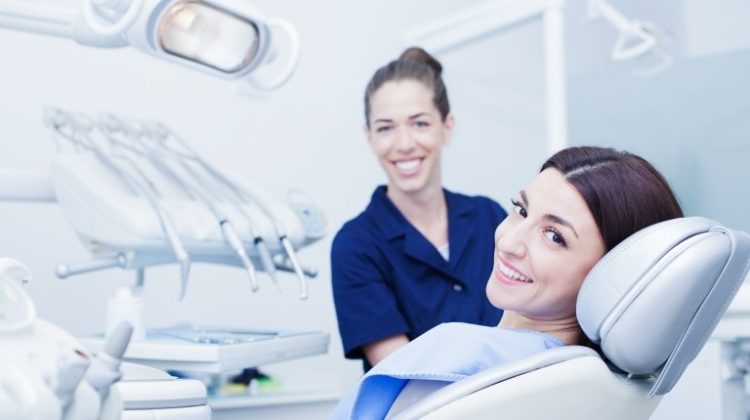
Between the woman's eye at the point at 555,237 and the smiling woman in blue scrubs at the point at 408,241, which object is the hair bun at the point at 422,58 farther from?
the woman's eye at the point at 555,237

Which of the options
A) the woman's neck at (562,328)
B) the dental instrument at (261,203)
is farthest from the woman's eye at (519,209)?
the dental instrument at (261,203)

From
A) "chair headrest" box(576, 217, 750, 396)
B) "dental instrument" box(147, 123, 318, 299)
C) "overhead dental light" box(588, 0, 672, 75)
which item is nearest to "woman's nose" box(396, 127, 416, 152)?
"dental instrument" box(147, 123, 318, 299)

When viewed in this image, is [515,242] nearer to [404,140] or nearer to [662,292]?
[662,292]

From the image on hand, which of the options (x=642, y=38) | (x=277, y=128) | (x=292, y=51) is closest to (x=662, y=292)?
(x=292, y=51)

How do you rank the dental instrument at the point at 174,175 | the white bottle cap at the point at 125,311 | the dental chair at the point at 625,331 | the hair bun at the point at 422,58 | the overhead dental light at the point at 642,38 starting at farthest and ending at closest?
the overhead dental light at the point at 642,38 → the hair bun at the point at 422,58 → the dental instrument at the point at 174,175 → the white bottle cap at the point at 125,311 → the dental chair at the point at 625,331

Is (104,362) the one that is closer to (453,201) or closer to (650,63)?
(453,201)

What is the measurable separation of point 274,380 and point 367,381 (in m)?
0.87

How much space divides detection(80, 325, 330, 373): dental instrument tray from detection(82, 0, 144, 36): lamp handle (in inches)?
19.3

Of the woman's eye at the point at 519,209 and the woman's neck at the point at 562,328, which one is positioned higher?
the woman's eye at the point at 519,209

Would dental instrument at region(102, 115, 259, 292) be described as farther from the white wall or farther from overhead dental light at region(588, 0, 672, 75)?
overhead dental light at region(588, 0, 672, 75)

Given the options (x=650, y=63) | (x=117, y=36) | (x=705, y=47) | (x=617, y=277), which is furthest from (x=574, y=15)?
(x=617, y=277)

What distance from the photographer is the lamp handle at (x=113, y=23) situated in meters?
1.19

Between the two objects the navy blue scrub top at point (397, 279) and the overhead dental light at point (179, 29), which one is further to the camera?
the navy blue scrub top at point (397, 279)

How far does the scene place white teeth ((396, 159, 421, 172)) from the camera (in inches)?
72.7
